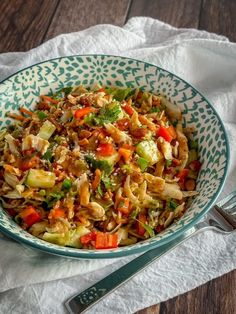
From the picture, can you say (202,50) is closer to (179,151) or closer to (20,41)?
(179,151)

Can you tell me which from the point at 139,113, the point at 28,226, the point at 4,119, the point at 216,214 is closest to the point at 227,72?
the point at 139,113

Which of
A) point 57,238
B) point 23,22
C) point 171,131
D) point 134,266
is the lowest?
point 134,266

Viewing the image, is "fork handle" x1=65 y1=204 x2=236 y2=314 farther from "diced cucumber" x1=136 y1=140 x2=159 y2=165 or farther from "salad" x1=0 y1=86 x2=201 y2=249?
"diced cucumber" x1=136 y1=140 x2=159 y2=165

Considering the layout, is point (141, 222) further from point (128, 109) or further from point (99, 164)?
point (128, 109)

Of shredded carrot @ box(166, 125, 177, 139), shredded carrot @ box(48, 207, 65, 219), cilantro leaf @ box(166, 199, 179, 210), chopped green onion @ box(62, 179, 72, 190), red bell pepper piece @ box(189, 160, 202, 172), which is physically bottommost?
shredded carrot @ box(48, 207, 65, 219)

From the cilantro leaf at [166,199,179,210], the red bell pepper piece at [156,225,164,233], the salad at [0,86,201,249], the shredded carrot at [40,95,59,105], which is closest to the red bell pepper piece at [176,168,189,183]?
the salad at [0,86,201,249]

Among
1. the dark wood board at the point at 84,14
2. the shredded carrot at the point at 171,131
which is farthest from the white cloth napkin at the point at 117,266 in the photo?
the dark wood board at the point at 84,14

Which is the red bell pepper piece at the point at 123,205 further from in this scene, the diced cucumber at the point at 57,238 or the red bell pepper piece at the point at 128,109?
the red bell pepper piece at the point at 128,109

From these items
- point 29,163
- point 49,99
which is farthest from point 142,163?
point 49,99

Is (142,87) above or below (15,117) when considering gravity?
above
